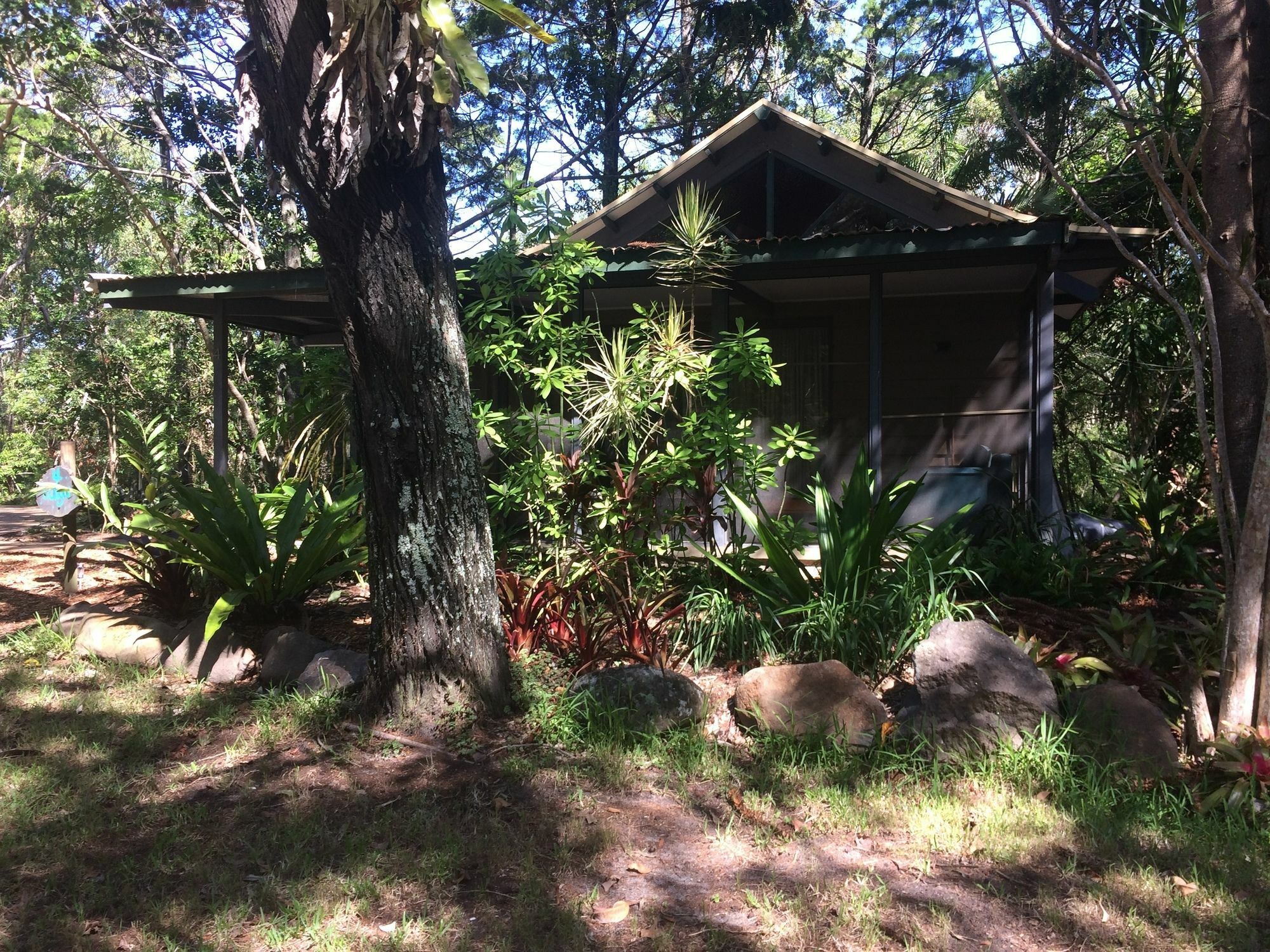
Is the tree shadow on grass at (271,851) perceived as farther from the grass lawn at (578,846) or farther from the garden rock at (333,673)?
the garden rock at (333,673)

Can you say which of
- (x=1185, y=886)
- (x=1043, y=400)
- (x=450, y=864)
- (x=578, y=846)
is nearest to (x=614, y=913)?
(x=578, y=846)

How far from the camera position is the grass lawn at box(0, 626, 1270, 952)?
3.02 m

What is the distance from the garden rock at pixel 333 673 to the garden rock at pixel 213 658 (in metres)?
0.58

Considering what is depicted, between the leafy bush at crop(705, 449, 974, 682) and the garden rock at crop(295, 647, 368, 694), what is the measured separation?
209 centimetres

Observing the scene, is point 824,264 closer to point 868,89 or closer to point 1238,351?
point 1238,351

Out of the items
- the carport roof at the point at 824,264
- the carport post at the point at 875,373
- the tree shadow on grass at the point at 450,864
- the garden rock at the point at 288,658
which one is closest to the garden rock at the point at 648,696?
the tree shadow on grass at the point at 450,864

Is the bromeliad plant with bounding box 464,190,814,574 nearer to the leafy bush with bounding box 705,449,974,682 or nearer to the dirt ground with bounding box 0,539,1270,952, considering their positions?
the leafy bush with bounding box 705,449,974,682

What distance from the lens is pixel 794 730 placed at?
4445 mm

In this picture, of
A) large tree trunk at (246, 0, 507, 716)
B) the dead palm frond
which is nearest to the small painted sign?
large tree trunk at (246, 0, 507, 716)

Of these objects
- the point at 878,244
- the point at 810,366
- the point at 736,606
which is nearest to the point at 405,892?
the point at 736,606

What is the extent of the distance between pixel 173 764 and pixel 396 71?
3.34 meters

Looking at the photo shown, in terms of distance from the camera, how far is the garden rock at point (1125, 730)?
4.05m

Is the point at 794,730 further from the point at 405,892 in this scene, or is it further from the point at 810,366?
the point at 810,366

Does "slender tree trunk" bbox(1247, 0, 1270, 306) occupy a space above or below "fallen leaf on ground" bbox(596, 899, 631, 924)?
above
